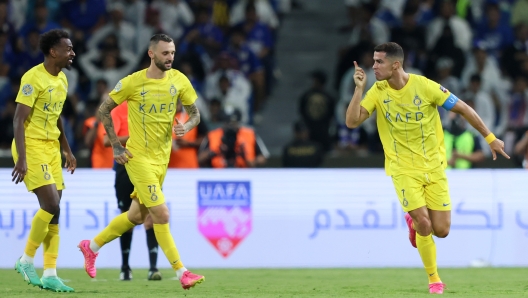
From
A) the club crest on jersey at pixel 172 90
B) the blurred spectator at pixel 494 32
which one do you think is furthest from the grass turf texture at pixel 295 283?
the blurred spectator at pixel 494 32

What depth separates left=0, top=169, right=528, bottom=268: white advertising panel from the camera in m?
13.0

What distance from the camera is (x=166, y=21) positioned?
19.4 metres

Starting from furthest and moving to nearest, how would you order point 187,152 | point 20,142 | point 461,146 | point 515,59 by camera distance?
point 515,59
point 461,146
point 187,152
point 20,142

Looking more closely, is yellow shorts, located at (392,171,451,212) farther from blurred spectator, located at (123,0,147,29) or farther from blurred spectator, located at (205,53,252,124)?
blurred spectator, located at (123,0,147,29)

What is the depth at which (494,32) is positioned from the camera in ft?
63.8

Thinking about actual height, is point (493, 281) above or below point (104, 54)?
below

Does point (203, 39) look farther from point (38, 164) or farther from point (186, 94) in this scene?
point (38, 164)

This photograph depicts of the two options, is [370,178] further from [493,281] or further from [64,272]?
[64,272]

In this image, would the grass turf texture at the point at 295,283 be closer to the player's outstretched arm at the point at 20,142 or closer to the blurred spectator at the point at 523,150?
the player's outstretched arm at the point at 20,142

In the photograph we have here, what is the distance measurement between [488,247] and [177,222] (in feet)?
13.1

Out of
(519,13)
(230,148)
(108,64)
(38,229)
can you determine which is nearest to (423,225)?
(38,229)

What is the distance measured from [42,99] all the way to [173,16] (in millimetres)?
10158

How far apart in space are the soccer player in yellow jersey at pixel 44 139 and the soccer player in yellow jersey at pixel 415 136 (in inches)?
108

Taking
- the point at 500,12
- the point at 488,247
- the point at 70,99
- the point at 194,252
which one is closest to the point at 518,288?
the point at 488,247
